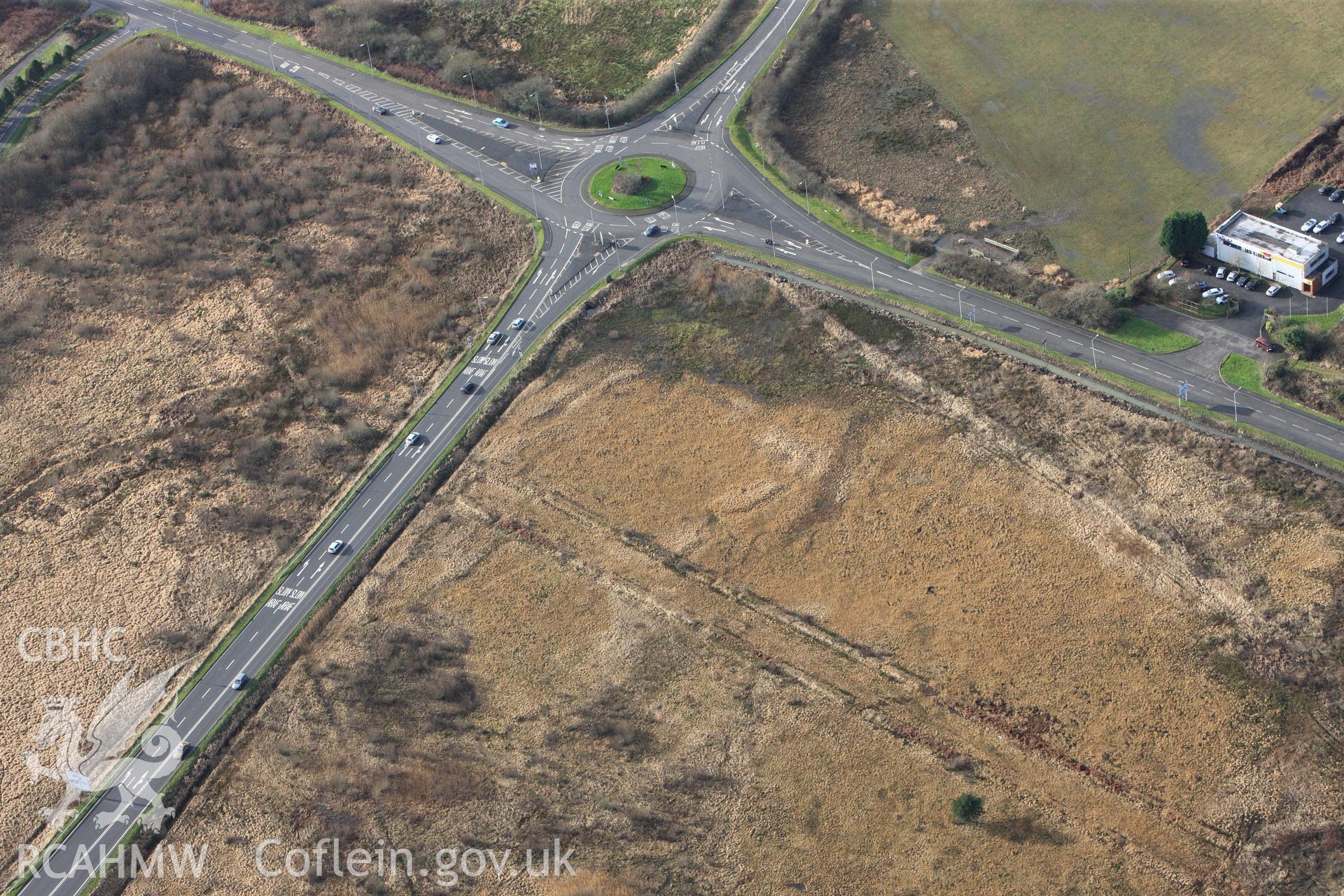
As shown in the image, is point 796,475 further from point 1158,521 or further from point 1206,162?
point 1206,162

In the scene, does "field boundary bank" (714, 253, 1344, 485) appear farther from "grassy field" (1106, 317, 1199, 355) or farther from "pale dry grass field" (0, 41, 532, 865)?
"pale dry grass field" (0, 41, 532, 865)

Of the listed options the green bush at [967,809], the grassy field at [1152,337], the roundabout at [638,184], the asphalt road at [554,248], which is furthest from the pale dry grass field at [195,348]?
the grassy field at [1152,337]

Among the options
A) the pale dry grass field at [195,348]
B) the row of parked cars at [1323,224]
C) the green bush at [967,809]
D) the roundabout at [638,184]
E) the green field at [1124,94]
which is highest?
the green field at [1124,94]

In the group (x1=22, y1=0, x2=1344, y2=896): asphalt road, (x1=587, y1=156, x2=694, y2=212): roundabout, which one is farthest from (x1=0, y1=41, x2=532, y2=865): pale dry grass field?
(x1=587, y1=156, x2=694, y2=212): roundabout

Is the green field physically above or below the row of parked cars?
above

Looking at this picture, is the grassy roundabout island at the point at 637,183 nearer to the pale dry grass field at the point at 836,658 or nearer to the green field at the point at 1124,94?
the pale dry grass field at the point at 836,658

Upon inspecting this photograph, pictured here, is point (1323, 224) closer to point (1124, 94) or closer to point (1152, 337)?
point (1152, 337)
